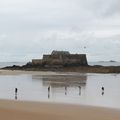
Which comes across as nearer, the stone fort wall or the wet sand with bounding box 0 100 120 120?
the wet sand with bounding box 0 100 120 120

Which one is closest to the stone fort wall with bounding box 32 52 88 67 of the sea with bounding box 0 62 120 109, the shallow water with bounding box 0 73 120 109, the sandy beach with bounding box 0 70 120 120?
the sea with bounding box 0 62 120 109

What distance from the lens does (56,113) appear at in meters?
20.9

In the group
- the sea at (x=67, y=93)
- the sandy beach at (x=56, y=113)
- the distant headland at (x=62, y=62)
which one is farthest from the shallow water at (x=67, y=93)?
the distant headland at (x=62, y=62)

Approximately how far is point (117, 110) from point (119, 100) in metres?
6.33

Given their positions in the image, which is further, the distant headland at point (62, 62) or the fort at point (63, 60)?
the fort at point (63, 60)

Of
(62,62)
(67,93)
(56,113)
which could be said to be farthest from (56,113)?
(62,62)

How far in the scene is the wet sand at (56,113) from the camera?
19.0 meters

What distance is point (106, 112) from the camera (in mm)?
21641

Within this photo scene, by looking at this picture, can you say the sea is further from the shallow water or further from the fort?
the fort

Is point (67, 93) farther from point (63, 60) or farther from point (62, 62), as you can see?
point (62, 62)

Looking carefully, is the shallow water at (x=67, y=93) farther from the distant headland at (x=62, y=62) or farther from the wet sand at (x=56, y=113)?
the distant headland at (x=62, y=62)

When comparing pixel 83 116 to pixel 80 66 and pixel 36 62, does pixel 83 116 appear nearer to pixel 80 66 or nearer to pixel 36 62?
pixel 80 66

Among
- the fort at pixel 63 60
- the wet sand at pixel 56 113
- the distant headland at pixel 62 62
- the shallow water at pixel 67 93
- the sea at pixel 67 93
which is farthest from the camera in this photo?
the fort at pixel 63 60

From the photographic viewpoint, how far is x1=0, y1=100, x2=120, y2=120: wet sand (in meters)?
19.0
